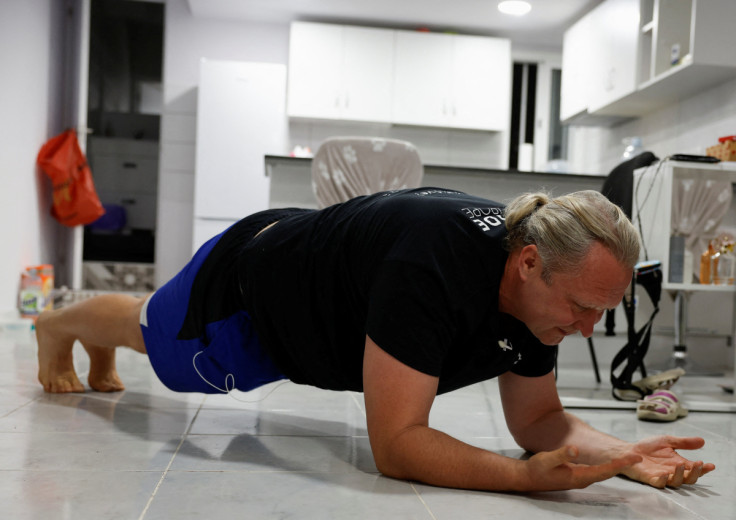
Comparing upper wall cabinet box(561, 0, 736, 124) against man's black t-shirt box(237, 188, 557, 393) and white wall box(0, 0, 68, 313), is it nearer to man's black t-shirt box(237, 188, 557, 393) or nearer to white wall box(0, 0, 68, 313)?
man's black t-shirt box(237, 188, 557, 393)

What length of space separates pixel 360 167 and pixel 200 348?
1423 millimetres

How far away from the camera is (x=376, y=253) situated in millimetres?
1203

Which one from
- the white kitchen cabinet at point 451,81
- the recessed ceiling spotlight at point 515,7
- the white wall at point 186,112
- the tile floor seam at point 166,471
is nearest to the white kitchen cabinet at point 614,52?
the recessed ceiling spotlight at point 515,7

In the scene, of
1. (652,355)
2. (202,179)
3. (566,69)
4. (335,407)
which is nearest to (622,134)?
(566,69)

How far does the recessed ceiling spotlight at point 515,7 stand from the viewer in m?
5.18

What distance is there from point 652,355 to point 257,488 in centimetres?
285

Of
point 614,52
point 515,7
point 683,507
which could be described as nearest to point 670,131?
point 614,52

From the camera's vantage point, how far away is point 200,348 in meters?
→ 1.55

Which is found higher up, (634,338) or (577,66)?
(577,66)

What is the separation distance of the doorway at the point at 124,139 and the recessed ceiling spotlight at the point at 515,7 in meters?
2.84

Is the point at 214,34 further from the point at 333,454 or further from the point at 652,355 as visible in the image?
the point at 333,454

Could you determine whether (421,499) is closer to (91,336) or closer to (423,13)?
(91,336)

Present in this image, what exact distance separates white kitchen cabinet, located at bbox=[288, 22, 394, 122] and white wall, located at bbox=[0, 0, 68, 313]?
180 centimetres

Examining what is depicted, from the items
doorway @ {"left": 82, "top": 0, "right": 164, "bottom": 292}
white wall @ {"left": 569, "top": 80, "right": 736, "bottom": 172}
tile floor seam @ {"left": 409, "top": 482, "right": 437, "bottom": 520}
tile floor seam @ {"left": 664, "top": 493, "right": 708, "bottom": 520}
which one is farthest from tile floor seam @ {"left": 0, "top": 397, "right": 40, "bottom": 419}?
doorway @ {"left": 82, "top": 0, "right": 164, "bottom": 292}
